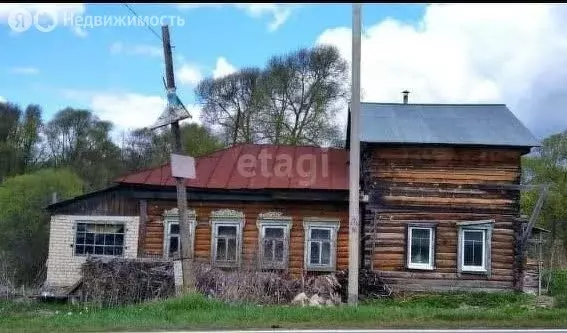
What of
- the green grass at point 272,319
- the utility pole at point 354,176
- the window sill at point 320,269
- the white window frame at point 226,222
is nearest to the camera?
the green grass at point 272,319

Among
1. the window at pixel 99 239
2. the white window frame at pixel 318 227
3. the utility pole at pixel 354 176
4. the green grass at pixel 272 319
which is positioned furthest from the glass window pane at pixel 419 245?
the window at pixel 99 239

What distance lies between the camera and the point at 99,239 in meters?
20.5

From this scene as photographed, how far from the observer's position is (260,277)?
17000 mm

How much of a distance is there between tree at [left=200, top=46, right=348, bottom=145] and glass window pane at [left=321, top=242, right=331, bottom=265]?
71.4 feet

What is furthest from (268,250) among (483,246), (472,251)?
(483,246)

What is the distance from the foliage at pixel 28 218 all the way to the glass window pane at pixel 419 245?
13.2 metres

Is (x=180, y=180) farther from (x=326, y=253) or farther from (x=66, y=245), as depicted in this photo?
(x=66, y=245)

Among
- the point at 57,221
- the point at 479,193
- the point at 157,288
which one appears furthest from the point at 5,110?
the point at 479,193

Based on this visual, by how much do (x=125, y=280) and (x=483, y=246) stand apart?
1078 cm

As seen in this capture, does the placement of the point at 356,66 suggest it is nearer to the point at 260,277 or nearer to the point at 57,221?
the point at 260,277

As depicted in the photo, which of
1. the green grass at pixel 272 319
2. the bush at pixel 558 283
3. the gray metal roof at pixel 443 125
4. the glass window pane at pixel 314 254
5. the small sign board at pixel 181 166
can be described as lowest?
the bush at pixel 558 283

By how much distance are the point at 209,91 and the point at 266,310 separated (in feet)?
117

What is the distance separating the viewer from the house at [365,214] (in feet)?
64.1

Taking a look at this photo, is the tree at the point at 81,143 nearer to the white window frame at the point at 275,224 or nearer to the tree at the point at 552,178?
the white window frame at the point at 275,224
